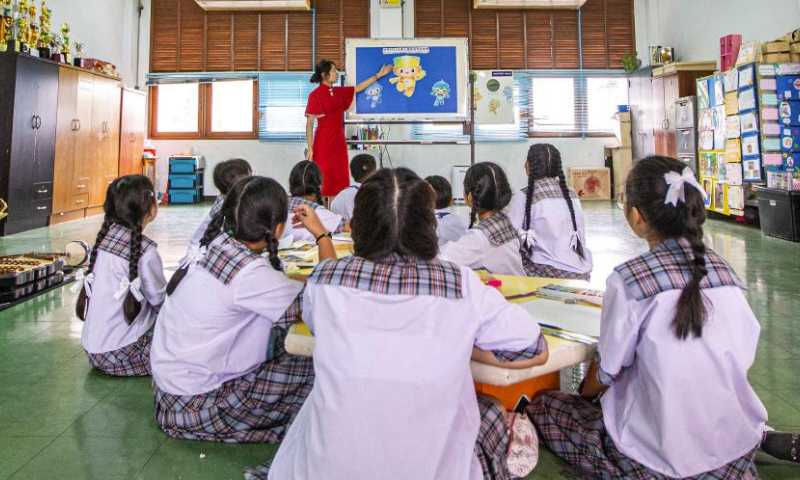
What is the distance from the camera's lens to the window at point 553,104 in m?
9.59

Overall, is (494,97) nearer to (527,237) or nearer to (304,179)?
(304,179)

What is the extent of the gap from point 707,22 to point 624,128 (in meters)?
1.91

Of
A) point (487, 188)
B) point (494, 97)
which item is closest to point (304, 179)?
point (487, 188)

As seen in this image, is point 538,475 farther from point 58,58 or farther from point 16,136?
point 58,58

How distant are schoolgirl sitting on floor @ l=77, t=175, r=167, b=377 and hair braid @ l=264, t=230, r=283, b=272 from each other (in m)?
0.75

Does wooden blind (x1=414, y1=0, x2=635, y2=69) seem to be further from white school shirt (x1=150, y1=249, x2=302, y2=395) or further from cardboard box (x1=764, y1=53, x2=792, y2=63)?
white school shirt (x1=150, y1=249, x2=302, y2=395)

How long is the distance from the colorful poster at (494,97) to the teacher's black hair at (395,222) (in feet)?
17.6

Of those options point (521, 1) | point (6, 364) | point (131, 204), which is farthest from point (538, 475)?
point (521, 1)

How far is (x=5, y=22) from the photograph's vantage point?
18.7 feet

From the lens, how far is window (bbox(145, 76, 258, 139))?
9.52 metres

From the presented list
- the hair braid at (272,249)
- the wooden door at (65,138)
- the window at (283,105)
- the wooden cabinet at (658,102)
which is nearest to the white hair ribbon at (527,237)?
the hair braid at (272,249)

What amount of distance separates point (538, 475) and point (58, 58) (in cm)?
700

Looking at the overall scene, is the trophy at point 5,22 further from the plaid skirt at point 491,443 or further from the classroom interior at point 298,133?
the plaid skirt at point 491,443

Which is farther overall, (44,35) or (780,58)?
(44,35)
